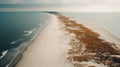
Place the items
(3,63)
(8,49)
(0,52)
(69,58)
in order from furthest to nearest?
(8,49) < (0,52) < (69,58) < (3,63)

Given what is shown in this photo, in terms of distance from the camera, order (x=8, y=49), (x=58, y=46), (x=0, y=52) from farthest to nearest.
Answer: (x=58, y=46) < (x=8, y=49) < (x=0, y=52)

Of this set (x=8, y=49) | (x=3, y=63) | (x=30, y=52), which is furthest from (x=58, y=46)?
(x=3, y=63)

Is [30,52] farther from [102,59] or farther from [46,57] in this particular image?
[102,59]

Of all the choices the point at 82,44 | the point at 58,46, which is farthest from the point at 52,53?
the point at 82,44

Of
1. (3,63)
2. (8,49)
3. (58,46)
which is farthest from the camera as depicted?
(58,46)

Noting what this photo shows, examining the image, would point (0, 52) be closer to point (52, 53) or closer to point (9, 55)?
point (9, 55)

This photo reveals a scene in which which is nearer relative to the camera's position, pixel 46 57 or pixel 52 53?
pixel 46 57

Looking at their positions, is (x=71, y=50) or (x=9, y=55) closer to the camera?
(x=9, y=55)

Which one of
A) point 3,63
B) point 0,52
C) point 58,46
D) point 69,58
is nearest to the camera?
point 3,63

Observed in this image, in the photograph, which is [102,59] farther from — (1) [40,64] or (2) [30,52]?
(2) [30,52]
